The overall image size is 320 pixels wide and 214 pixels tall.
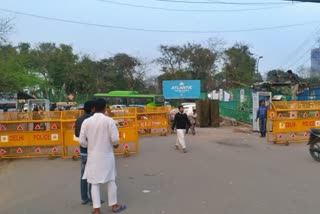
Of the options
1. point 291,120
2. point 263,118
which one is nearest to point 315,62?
point 263,118

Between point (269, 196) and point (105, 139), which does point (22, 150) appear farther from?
point (269, 196)

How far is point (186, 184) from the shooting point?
350 inches

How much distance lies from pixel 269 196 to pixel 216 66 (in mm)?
65379

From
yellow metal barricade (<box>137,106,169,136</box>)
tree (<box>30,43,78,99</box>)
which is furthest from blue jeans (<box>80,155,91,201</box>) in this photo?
tree (<box>30,43,78,99</box>)

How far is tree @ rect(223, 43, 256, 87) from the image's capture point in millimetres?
65250

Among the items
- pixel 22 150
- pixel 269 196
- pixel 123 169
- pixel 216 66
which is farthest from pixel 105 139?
pixel 216 66

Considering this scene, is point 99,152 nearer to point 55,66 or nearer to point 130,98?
point 130,98

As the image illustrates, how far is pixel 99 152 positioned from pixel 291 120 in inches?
489

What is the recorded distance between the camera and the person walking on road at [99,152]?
659cm

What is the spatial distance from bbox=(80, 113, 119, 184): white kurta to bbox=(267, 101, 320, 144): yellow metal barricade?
11.6 m

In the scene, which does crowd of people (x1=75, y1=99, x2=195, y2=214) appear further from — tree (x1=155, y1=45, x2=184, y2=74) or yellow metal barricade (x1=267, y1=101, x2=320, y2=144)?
tree (x1=155, y1=45, x2=184, y2=74)

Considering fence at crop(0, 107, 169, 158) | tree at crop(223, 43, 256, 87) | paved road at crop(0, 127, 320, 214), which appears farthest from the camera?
tree at crop(223, 43, 256, 87)

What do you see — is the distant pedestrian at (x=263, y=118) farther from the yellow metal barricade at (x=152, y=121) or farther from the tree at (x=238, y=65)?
the tree at (x=238, y=65)

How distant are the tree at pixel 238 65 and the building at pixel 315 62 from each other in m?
9.76
